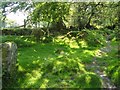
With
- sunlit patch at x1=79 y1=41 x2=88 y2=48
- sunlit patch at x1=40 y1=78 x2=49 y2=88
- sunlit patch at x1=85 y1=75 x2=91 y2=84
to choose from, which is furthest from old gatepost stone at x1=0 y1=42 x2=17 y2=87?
sunlit patch at x1=79 y1=41 x2=88 y2=48

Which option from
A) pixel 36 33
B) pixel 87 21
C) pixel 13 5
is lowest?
pixel 87 21

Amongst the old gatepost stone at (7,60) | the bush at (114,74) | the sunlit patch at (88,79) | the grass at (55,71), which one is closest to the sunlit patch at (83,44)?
the grass at (55,71)

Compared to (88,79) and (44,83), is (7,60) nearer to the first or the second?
(44,83)

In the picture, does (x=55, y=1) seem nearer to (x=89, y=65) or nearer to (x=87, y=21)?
(x=89, y=65)

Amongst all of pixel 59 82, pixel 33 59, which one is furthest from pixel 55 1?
pixel 59 82

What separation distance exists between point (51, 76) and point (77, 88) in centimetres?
115

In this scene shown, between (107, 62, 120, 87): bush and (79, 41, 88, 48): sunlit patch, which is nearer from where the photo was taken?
(107, 62, 120, 87): bush

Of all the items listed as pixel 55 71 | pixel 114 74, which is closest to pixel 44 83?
pixel 55 71

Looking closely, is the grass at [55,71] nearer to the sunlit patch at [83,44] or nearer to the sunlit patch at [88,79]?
the sunlit patch at [88,79]

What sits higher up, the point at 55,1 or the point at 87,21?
the point at 55,1

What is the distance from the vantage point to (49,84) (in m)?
6.68

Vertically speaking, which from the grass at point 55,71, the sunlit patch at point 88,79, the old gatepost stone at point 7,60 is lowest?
the grass at point 55,71

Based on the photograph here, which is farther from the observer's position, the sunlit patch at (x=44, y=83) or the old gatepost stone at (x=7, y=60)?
the old gatepost stone at (x=7, y=60)

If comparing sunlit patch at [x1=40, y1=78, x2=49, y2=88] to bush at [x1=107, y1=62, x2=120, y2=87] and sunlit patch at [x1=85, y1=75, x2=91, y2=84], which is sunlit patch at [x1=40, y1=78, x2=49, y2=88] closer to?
sunlit patch at [x1=85, y1=75, x2=91, y2=84]
